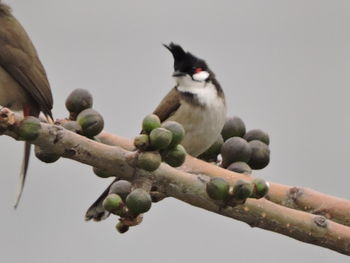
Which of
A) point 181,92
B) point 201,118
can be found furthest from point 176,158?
point 181,92

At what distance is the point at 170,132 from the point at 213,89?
2771 millimetres

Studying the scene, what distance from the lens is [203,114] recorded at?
4.06m

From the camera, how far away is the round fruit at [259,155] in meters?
2.16

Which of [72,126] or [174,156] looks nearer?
[174,156]

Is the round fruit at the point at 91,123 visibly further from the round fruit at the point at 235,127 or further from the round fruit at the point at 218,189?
the round fruit at the point at 235,127

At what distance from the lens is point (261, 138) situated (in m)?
2.27

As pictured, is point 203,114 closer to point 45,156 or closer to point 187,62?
point 187,62

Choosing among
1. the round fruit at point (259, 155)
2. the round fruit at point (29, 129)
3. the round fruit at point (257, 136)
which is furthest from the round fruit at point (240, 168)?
the round fruit at point (29, 129)

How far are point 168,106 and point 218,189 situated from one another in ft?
9.16

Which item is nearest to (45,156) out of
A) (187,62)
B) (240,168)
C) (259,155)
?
(240,168)

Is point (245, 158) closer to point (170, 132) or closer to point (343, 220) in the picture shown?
point (343, 220)

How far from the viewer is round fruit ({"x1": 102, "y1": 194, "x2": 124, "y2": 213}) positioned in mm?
1400

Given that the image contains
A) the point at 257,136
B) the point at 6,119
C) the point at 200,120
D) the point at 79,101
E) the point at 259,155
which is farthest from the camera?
the point at 200,120

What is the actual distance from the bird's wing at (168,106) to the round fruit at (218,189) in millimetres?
2738
